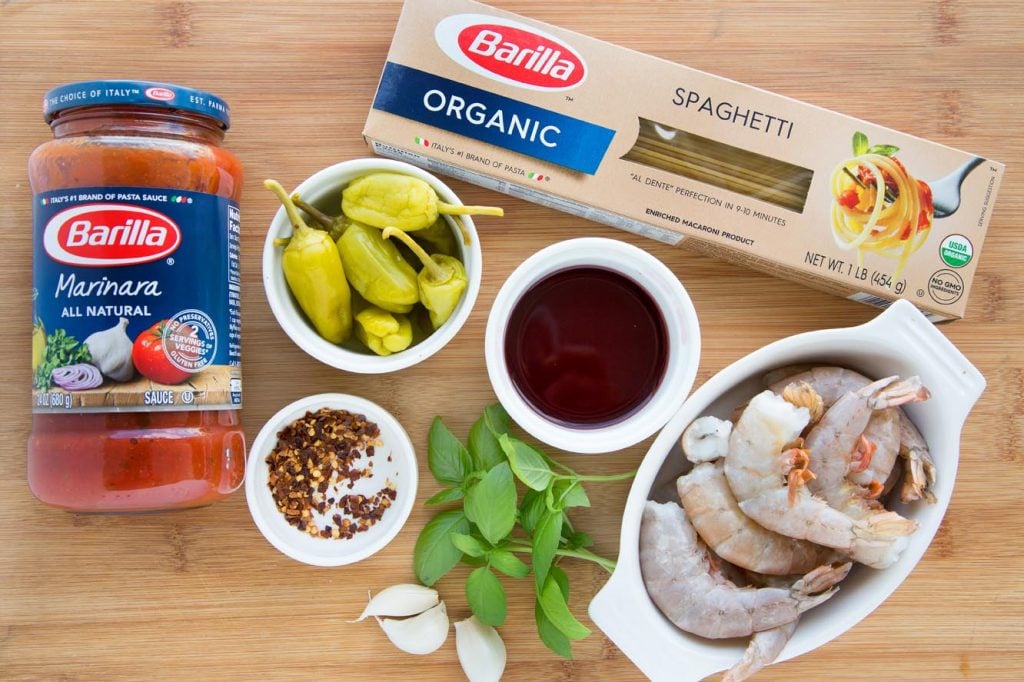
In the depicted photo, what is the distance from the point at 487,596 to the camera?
41.9 inches

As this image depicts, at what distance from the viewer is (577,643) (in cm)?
118

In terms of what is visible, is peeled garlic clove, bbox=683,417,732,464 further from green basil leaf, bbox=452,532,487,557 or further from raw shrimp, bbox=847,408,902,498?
green basil leaf, bbox=452,532,487,557

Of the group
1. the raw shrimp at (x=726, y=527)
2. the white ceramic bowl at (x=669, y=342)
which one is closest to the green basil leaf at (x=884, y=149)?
the white ceramic bowl at (x=669, y=342)

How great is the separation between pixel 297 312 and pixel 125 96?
13.1 inches

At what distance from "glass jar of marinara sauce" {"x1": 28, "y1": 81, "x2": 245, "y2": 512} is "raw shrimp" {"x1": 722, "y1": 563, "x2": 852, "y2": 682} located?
0.73 m

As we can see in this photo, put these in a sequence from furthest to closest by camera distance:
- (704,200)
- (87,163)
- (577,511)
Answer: (577,511) → (704,200) → (87,163)

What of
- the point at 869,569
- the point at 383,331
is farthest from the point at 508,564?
the point at 869,569

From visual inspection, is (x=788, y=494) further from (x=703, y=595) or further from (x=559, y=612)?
(x=559, y=612)

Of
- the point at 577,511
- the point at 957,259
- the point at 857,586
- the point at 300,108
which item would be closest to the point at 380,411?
the point at 577,511

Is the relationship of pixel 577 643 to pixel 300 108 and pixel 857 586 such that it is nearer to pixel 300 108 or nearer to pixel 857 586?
pixel 857 586

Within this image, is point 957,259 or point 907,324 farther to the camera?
point 957,259

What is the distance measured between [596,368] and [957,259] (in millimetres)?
555

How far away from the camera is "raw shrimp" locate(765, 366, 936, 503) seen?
0.95 m

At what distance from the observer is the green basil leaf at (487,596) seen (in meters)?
1.07
